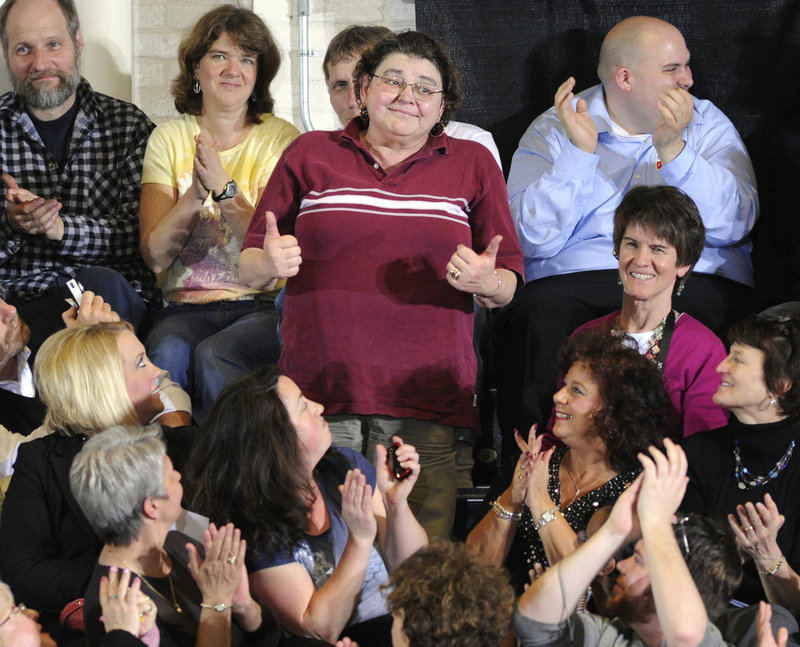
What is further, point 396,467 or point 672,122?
point 672,122

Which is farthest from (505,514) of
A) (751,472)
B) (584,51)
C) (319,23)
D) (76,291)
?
(319,23)

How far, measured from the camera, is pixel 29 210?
2.93 metres

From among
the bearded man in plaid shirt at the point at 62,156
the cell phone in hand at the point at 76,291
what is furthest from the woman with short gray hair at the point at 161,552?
the bearded man in plaid shirt at the point at 62,156

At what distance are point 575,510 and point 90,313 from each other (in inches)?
48.2

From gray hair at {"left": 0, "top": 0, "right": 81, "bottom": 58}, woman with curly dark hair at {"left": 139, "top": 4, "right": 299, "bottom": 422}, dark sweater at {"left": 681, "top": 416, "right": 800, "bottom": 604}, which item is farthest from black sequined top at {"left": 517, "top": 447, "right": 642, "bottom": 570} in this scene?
gray hair at {"left": 0, "top": 0, "right": 81, "bottom": 58}

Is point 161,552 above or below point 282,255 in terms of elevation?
below

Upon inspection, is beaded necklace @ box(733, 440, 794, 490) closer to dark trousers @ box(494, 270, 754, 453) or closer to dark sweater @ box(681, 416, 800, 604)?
dark sweater @ box(681, 416, 800, 604)

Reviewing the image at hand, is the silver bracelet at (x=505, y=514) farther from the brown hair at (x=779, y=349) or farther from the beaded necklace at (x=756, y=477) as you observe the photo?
the brown hair at (x=779, y=349)

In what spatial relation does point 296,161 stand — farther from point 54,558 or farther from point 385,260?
point 54,558

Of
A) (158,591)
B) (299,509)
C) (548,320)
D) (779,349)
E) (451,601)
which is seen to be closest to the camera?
(451,601)

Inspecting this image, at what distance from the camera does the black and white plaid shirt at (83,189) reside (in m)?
3.12

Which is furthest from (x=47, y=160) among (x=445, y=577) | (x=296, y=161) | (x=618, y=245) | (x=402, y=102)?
(x=445, y=577)

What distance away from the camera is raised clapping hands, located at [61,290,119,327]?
8.55 ft

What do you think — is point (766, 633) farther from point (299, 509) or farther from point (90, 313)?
point (90, 313)
